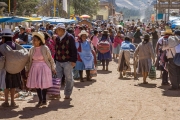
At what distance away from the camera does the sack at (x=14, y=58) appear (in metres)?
8.43

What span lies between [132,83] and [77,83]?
1755 millimetres

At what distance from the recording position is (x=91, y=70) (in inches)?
527

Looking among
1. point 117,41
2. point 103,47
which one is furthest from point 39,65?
point 117,41

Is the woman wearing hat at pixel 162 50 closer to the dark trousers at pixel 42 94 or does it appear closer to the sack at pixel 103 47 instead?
the sack at pixel 103 47

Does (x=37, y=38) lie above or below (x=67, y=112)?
above

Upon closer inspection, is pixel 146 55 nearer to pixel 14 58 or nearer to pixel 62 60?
pixel 62 60

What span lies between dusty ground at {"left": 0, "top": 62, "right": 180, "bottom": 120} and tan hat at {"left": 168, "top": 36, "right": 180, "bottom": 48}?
4.28 feet

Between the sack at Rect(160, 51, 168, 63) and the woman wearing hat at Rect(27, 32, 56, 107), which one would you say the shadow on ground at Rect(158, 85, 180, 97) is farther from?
the woman wearing hat at Rect(27, 32, 56, 107)

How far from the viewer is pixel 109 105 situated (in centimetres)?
912

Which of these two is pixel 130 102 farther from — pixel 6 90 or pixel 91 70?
pixel 91 70

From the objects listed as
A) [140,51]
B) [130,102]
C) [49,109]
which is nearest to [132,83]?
[140,51]

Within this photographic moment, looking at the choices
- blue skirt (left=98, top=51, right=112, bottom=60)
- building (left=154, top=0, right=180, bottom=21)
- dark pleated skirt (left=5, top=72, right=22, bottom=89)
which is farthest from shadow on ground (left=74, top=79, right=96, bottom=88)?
building (left=154, top=0, right=180, bottom=21)

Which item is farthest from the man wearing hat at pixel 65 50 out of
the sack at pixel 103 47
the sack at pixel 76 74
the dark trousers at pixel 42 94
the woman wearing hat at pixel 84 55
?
the sack at pixel 103 47

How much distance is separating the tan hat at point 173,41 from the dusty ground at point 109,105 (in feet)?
4.28
